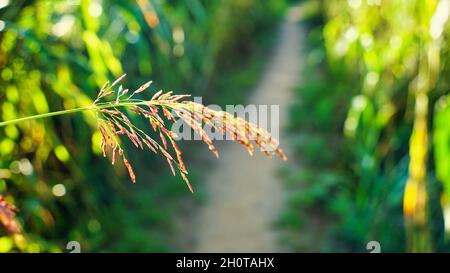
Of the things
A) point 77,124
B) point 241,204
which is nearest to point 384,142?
point 241,204

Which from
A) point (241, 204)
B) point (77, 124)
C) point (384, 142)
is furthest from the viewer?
point (241, 204)

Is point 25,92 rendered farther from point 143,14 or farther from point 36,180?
point 143,14

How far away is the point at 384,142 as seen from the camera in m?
2.91

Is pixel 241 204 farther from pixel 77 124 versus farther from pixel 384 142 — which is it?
pixel 77 124

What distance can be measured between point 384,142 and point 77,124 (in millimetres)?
1674

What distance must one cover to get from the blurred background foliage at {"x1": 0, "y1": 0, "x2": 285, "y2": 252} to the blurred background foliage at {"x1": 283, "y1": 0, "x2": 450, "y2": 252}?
1005mm

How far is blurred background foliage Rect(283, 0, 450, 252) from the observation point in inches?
81.7

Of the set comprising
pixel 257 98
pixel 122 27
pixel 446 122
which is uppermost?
pixel 257 98

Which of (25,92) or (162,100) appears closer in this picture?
(162,100)

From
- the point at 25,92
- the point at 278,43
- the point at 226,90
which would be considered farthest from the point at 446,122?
the point at 278,43

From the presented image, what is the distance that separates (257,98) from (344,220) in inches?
109

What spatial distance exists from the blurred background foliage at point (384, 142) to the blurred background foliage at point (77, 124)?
1005mm

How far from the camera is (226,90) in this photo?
5.47 m

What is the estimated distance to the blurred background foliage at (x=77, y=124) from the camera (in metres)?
1.87
